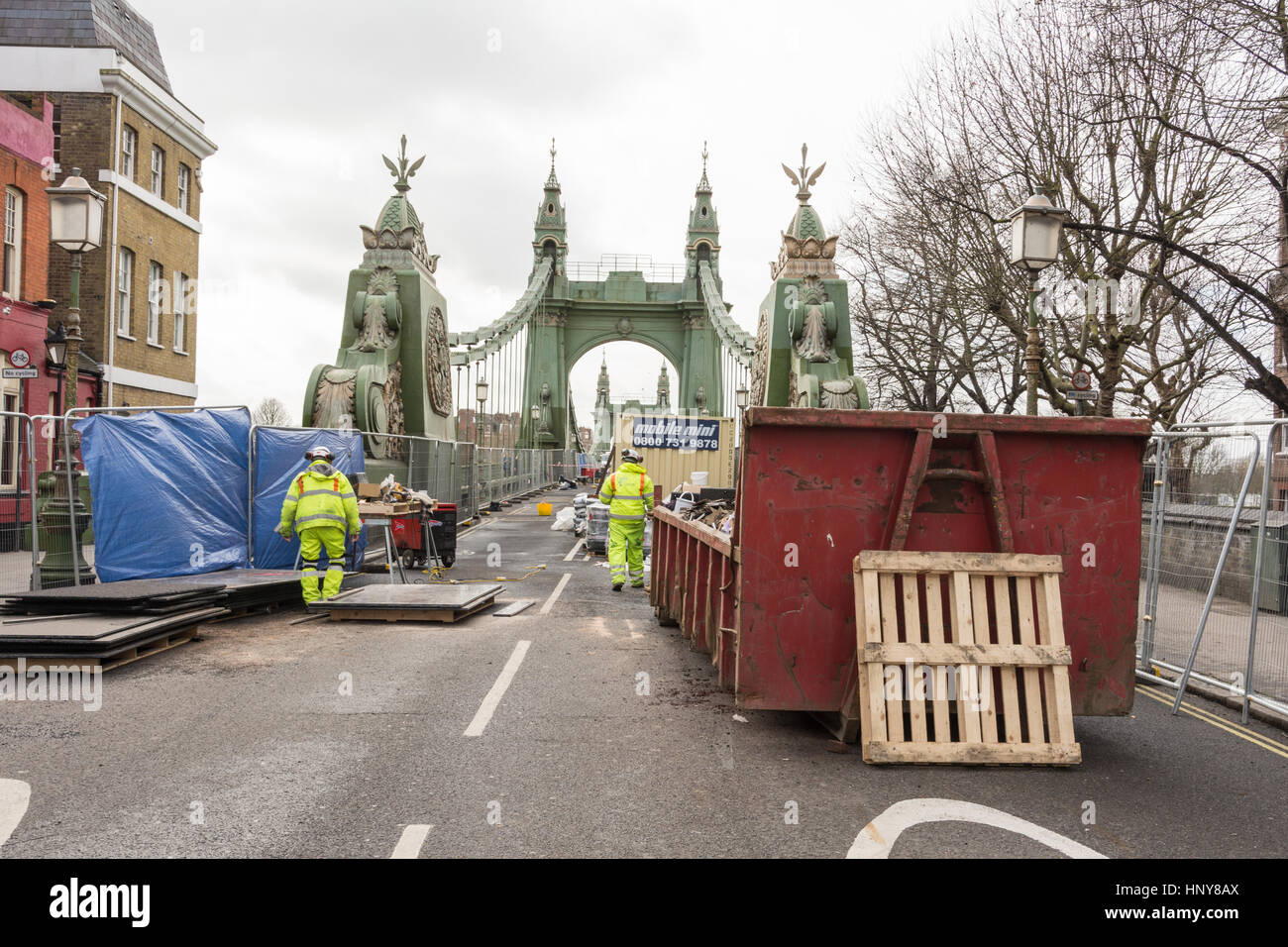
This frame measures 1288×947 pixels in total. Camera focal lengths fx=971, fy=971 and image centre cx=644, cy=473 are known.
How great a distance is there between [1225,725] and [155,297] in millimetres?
26509

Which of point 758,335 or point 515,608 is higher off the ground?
point 758,335

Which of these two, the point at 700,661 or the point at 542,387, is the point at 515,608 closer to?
the point at 700,661

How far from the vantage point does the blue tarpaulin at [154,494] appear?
10617mm

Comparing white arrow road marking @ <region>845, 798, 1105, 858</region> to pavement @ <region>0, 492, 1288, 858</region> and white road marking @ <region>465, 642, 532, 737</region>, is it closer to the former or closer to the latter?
pavement @ <region>0, 492, 1288, 858</region>

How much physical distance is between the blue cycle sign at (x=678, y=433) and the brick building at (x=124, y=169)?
1293 centimetres

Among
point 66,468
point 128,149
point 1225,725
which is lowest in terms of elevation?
point 1225,725

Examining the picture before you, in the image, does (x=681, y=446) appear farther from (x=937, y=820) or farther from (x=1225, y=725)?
(x=937, y=820)

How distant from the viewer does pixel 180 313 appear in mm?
27453

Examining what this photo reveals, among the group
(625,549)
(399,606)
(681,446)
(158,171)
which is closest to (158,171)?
(158,171)

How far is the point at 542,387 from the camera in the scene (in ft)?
207

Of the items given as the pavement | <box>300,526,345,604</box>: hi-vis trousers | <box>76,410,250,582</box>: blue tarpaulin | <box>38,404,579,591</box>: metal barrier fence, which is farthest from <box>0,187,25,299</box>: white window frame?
the pavement

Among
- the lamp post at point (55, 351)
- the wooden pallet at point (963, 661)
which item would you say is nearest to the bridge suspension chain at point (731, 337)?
the lamp post at point (55, 351)
